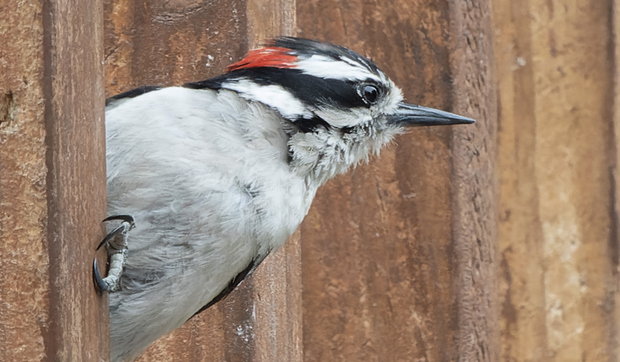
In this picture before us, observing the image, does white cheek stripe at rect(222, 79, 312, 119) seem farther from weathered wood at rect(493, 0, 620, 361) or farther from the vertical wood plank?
weathered wood at rect(493, 0, 620, 361)

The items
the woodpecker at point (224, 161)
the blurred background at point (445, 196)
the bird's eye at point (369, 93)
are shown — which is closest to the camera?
the woodpecker at point (224, 161)

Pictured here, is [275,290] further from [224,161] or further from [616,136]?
[616,136]

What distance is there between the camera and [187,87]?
206 cm

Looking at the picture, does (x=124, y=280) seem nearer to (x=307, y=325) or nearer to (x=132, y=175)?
(x=132, y=175)

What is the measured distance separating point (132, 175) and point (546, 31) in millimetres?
1308

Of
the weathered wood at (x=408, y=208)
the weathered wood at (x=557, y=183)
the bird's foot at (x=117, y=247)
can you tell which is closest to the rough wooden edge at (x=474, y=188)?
the weathered wood at (x=408, y=208)

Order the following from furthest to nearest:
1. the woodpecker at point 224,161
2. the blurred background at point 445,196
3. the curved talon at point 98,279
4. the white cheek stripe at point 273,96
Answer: the blurred background at point 445,196
the white cheek stripe at point 273,96
the woodpecker at point 224,161
the curved talon at point 98,279

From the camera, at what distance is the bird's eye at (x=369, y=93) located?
7.02 feet

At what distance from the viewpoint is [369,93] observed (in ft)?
7.05

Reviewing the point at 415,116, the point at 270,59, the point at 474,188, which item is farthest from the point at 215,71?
the point at 474,188

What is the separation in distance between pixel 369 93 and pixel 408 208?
1.39ft

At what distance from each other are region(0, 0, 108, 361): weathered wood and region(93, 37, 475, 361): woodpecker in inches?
18.8

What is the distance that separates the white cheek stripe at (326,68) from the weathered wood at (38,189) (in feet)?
3.12

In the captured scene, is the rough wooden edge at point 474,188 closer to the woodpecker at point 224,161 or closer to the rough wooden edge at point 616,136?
the woodpecker at point 224,161
